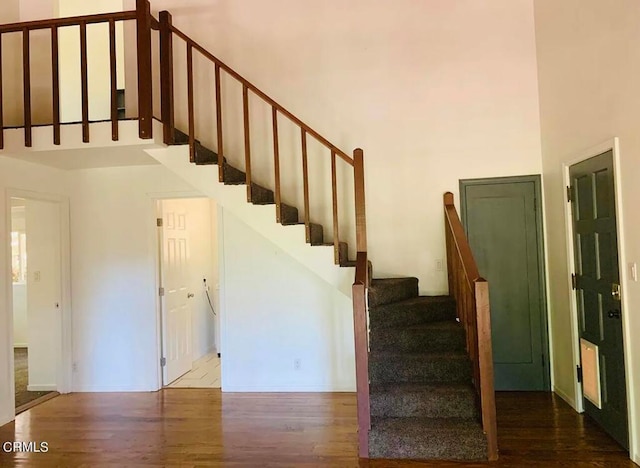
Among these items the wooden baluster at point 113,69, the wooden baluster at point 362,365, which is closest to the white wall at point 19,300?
the wooden baluster at point 113,69

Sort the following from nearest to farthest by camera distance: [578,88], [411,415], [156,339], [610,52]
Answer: [610,52], [411,415], [578,88], [156,339]

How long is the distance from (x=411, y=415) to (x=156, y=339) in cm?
281

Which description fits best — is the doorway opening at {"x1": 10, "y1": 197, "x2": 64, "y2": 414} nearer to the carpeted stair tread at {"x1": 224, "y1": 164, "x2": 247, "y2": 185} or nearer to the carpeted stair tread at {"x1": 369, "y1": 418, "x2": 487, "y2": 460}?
the carpeted stair tread at {"x1": 224, "y1": 164, "x2": 247, "y2": 185}

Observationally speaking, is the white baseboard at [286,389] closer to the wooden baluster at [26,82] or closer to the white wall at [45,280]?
the white wall at [45,280]

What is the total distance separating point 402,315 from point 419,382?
544mm

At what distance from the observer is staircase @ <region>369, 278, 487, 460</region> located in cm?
286

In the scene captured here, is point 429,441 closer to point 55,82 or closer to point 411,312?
point 411,312

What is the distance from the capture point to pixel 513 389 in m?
4.20

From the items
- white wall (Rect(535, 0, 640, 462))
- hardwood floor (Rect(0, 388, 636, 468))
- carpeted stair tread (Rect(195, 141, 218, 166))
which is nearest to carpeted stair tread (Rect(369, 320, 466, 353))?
hardwood floor (Rect(0, 388, 636, 468))

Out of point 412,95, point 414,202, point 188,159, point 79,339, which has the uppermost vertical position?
point 412,95

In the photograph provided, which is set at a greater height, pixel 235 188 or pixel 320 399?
pixel 235 188

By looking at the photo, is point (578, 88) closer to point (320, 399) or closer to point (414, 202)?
point (414, 202)

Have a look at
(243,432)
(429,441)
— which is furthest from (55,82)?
(429,441)

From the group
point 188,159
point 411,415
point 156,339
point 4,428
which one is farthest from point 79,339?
point 411,415
